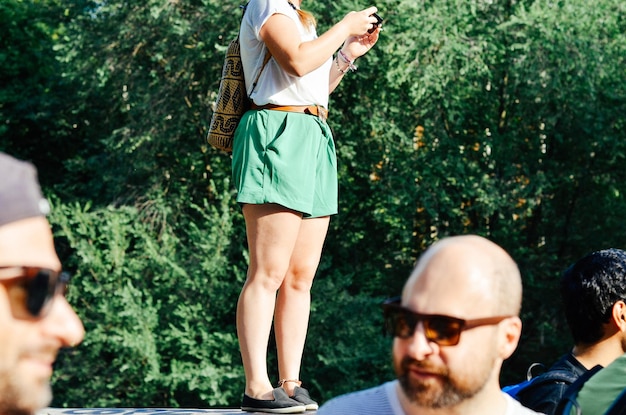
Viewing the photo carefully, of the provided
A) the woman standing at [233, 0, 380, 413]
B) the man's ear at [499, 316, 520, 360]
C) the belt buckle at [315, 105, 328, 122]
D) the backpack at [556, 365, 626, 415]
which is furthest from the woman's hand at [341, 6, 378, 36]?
the man's ear at [499, 316, 520, 360]

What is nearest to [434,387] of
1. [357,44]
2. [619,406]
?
[619,406]

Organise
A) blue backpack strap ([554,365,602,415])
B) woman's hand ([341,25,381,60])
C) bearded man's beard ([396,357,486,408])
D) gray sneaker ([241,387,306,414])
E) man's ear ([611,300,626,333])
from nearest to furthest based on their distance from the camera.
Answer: bearded man's beard ([396,357,486,408])
blue backpack strap ([554,365,602,415])
man's ear ([611,300,626,333])
gray sneaker ([241,387,306,414])
woman's hand ([341,25,381,60])

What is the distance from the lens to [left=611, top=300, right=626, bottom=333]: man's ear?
10.5 feet

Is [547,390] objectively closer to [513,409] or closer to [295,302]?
[513,409]

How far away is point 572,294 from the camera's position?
327 centimetres

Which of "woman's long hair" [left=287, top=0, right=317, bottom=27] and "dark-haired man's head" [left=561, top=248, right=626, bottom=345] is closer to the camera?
"dark-haired man's head" [left=561, top=248, right=626, bottom=345]

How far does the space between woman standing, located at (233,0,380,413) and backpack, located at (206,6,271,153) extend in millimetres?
50

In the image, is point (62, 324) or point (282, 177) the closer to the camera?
point (62, 324)

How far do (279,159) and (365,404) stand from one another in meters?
1.73

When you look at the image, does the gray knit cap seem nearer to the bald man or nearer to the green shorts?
the bald man

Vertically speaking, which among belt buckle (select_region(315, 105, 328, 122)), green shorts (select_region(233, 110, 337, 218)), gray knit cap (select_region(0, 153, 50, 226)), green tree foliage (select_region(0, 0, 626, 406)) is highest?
gray knit cap (select_region(0, 153, 50, 226))

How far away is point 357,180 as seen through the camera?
14.2 meters

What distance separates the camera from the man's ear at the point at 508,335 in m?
2.23

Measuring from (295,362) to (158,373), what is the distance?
28.5ft
